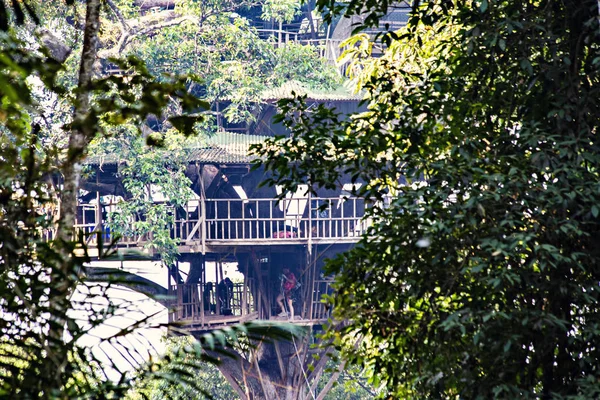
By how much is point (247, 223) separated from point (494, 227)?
1706 centimetres

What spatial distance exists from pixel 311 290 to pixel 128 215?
14.5 ft

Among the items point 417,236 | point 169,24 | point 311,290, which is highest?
point 169,24

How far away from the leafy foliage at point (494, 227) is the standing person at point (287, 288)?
15017mm

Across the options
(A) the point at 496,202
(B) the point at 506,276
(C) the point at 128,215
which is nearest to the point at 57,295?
(B) the point at 506,276

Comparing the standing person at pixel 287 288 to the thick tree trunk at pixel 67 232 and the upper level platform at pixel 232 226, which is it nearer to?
the upper level platform at pixel 232 226

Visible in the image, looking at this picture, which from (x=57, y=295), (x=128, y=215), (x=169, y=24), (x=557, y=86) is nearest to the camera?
(x=57, y=295)

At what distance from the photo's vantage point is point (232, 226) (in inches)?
818

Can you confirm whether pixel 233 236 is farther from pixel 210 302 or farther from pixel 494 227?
pixel 494 227

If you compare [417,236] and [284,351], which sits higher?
[417,236]

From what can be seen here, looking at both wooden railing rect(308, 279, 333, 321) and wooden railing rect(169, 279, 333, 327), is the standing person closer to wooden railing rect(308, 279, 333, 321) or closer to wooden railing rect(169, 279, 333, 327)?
wooden railing rect(169, 279, 333, 327)

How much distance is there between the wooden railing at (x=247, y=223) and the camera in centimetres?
1920

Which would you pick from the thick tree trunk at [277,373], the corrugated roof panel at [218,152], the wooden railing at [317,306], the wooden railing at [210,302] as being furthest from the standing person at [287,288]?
the corrugated roof panel at [218,152]

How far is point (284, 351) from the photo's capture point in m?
19.8

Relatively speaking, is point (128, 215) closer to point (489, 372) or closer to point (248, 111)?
point (248, 111)
